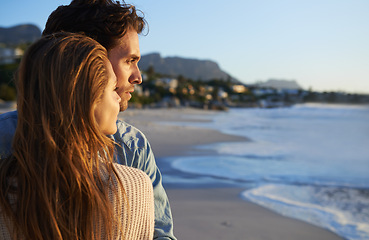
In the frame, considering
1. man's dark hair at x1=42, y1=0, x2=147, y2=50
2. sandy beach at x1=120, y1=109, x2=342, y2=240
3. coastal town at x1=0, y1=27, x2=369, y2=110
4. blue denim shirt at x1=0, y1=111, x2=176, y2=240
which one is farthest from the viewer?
coastal town at x1=0, y1=27, x2=369, y2=110

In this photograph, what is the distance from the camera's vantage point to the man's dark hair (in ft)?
4.31

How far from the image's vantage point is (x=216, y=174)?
5.01 m

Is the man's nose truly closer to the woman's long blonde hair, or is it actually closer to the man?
the man

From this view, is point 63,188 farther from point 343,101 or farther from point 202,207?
point 343,101

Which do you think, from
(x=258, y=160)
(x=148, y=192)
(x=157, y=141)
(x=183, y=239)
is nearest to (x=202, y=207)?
(x=183, y=239)

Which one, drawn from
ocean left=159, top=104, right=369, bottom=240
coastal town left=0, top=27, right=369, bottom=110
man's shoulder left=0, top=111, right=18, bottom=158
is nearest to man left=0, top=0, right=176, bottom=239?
man's shoulder left=0, top=111, right=18, bottom=158

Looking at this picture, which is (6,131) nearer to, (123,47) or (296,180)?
(123,47)

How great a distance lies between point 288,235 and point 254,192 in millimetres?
1313

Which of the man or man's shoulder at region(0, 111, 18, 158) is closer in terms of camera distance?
man's shoulder at region(0, 111, 18, 158)

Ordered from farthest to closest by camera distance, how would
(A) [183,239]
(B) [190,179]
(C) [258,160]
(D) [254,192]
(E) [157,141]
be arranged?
(E) [157,141] < (C) [258,160] < (B) [190,179] < (D) [254,192] < (A) [183,239]

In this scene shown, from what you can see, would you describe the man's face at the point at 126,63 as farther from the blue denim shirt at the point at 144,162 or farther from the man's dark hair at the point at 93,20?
the blue denim shirt at the point at 144,162

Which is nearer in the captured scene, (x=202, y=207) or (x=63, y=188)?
(x=63, y=188)

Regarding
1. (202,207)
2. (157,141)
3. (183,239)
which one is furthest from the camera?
(157,141)

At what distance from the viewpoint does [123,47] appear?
1.41 metres
